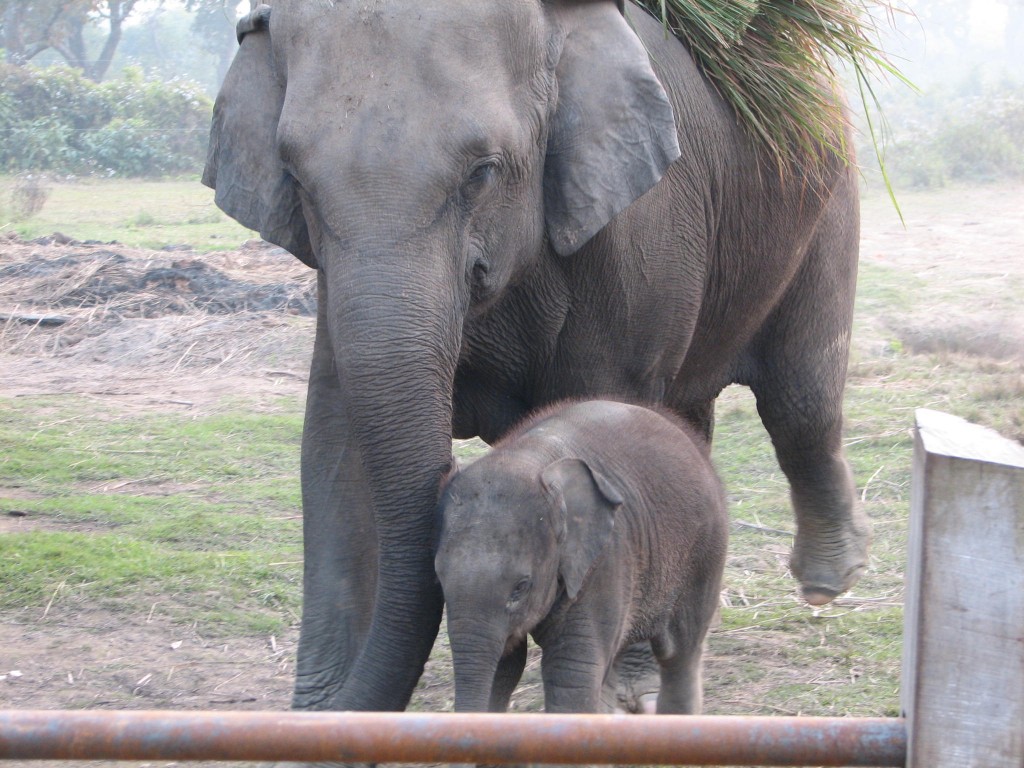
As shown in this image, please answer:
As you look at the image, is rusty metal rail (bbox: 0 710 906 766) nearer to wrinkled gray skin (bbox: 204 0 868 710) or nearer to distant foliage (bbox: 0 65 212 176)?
wrinkled gray skin (bbox: 204 0 868 710)

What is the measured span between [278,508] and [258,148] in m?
3.17

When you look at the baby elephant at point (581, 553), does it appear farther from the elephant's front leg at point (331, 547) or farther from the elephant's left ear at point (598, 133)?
the elephant's front leg at point (331, 547)

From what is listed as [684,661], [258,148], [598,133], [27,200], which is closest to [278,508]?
[684,661]

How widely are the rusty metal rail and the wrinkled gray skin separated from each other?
4.55ft

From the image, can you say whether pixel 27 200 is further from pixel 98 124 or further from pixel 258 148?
pixel 258 148

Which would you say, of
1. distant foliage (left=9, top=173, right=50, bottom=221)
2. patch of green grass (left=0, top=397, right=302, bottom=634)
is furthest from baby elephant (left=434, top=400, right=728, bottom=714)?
distant foliage (left=9, top=173, right=50, bottom=221)

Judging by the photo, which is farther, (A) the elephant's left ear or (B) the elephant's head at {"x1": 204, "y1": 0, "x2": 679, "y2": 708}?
(A) the elephant's left ear

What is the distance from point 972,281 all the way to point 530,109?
10194mm

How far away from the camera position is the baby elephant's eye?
3.05 metres

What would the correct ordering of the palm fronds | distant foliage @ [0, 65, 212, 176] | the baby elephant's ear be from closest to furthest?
1. the baby elephant's ear
2. the palm fronds
3. distant foliage @ [0, 65, 212, 176]

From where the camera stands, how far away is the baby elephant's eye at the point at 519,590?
305 cm

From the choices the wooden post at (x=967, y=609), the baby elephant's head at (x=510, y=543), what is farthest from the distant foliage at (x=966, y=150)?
the wooden post at (x=967, y=609)

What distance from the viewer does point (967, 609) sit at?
1.76 meters

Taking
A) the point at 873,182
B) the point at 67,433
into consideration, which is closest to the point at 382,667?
the point at 67,433
